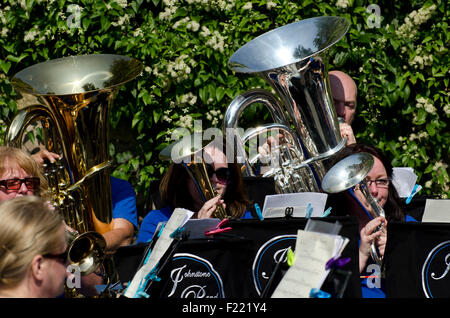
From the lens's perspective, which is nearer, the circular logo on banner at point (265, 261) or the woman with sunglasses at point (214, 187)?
the circular logo on banner at point (265, 261)

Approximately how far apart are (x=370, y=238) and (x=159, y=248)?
988 millimetres

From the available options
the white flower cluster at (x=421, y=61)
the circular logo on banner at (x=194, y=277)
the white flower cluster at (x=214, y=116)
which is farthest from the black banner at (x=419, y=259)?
the white flower cluster at (x=421, y=61)

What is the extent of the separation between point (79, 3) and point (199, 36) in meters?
0.92

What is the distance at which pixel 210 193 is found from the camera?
311 centimetres

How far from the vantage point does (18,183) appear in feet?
9.07

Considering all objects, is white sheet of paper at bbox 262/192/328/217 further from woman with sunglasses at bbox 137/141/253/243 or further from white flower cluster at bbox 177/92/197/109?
white flower cluster at bbox 177/92/197/109

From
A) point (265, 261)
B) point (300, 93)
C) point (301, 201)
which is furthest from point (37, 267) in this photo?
point (300, 93)

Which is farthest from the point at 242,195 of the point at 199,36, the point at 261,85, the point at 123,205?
the point at 199,36

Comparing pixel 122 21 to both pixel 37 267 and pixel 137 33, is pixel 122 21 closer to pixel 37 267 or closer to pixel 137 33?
pixel 137 33

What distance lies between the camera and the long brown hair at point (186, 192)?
10.6ft

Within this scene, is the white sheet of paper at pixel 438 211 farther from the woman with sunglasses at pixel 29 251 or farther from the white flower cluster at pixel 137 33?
the white flower cluster at pixel 137 33

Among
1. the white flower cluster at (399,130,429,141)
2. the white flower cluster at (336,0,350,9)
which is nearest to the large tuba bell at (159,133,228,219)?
the white flower cluster at (336,0,350,9)

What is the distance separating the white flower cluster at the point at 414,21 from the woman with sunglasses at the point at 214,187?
213 centimetres
